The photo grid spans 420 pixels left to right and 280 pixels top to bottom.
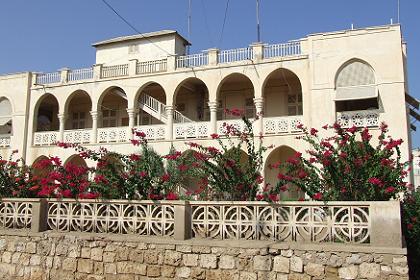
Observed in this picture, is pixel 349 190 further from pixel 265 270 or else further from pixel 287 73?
pixel 287 73

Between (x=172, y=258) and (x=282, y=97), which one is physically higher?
(x=282, y=97)

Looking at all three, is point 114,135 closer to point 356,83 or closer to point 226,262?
point 356,83

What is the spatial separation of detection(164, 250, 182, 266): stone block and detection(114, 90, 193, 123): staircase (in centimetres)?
1448

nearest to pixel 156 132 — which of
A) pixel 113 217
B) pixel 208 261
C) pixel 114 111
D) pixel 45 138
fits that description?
pixel 114 111

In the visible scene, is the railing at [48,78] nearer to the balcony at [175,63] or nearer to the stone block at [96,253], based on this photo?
the balcony at [175,63]

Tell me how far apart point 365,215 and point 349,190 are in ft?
2.81

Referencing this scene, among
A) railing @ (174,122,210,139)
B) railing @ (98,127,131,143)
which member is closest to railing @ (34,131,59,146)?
railing @ (98,127,131,143)

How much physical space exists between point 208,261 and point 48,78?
68.6 feet

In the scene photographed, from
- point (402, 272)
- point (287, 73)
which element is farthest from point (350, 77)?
point (402, 272)

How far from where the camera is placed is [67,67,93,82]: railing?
23.0m

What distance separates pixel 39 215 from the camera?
778 cm

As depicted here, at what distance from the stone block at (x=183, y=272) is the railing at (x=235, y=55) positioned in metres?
14.3

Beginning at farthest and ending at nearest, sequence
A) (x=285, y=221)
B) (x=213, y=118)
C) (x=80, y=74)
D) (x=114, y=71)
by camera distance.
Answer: (x=80, y=74) → (x=114, y=71) → (x=213, y=118) → (x=285, y=221)

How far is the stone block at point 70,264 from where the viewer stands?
23.6 ft
